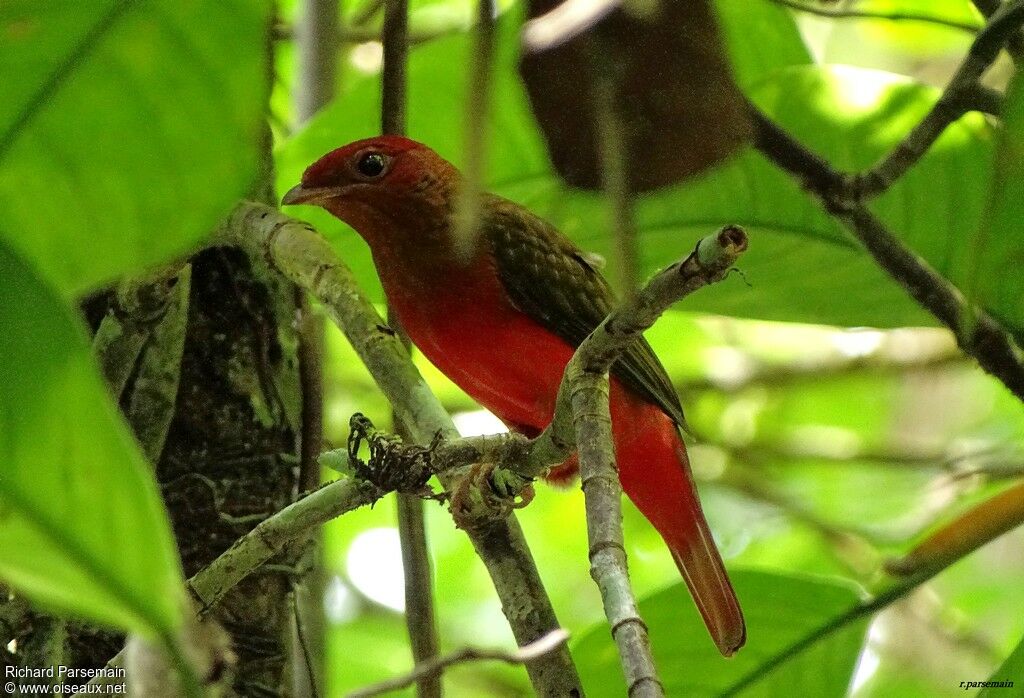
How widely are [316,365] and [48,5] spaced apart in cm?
124

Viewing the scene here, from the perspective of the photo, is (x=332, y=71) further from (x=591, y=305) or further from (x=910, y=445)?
(x=910, y=445)

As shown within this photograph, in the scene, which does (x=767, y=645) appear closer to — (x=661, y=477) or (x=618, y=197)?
(x=661, y=477)

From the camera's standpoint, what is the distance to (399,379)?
214 centimetres

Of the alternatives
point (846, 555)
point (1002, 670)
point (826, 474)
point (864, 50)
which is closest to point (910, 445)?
point (826, 474)

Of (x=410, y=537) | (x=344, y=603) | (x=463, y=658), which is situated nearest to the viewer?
(x=463, y=658)

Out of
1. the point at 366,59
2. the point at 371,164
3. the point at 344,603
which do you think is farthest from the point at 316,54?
the point at 344,603

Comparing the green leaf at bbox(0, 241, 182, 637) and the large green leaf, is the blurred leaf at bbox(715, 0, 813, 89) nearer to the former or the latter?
the large green leaf

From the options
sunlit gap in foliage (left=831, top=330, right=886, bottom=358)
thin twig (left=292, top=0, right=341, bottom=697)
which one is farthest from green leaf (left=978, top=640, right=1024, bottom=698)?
sunlit gap in foliage (left=831, top=330, right=886, bottom=358)

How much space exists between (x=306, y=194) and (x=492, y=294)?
499mm

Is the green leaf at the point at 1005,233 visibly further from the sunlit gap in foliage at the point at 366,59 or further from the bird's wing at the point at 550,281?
the sunlit gap in foliage at the point at 366,59

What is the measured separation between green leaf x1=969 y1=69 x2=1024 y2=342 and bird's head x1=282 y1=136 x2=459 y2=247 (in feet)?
4.11

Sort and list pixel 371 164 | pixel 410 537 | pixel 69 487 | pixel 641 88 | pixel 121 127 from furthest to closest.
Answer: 1. pixel 371 164
2. pixel 410 537
3. pixel 121 127
4. pixel 641 88
5. pixel 69 487

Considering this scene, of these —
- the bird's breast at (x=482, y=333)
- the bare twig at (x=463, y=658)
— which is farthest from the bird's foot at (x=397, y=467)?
the bird's breast at (x=482, y=333)

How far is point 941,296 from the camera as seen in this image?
217 centimetres
